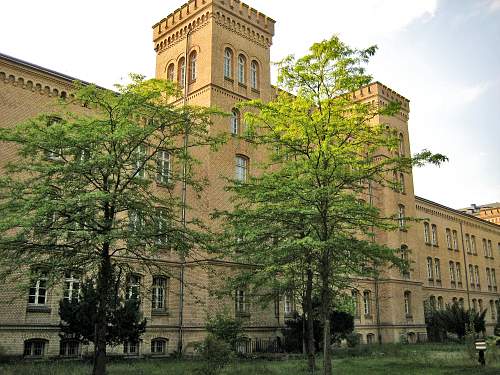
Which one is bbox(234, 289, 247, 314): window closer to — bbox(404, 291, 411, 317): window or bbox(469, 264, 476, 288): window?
bbox(404, 291, 411, 317): window

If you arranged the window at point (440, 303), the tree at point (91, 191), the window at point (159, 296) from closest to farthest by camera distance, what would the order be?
the tree at point (91, 191) → the window at point (159, 296) → the window at point (440, 303)

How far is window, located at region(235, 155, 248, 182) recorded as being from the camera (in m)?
25.6

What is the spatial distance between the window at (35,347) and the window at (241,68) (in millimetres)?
15459

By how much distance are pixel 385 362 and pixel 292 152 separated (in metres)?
9.38

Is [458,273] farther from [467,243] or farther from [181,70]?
[181,70]

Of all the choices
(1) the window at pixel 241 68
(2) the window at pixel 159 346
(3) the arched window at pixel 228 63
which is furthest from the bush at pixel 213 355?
(1) the window at pixel 241 68

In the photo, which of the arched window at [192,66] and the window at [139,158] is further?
the arched window at [192,66]

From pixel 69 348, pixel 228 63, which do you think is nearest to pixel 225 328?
pixel 69 348

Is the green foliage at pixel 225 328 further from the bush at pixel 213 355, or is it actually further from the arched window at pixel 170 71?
the arched window at pixel 170 71

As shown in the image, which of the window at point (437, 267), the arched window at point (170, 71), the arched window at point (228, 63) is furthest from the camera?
the window at point (437, 267)

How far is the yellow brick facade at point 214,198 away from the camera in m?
19.1

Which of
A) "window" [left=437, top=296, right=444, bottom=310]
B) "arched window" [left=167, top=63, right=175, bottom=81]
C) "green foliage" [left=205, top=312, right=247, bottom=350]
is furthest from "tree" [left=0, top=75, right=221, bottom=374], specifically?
"window" [left=437, top=296, right=444, bottom=310]

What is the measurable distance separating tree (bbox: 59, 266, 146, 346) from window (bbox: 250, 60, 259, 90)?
46.3 feet

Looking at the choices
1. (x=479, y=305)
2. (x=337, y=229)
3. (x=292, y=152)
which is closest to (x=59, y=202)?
(x=292, y=152)
